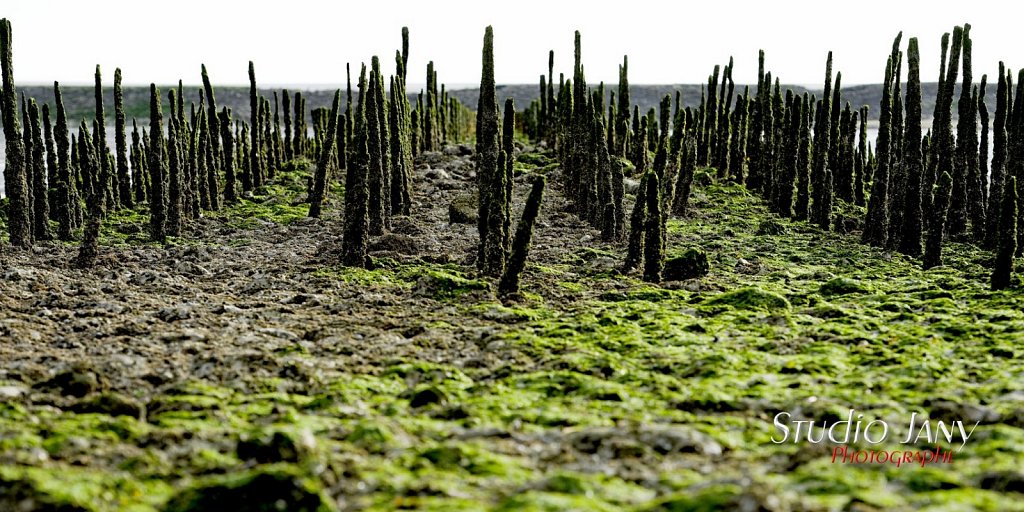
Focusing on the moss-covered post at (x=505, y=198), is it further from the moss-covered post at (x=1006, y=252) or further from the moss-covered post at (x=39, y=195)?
the moss-covered post at (x=39, y=195)

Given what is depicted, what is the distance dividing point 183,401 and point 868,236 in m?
16.3

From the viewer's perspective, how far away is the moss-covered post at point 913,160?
1720cm

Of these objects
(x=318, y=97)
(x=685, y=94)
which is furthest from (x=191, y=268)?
(x=318, y=97)

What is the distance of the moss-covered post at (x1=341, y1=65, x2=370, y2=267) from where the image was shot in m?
15.4

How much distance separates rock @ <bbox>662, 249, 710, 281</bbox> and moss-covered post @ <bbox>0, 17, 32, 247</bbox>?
12467mm

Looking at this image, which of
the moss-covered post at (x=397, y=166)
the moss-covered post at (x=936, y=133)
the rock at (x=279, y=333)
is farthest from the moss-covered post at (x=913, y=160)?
the rock at (x=279, y=333)

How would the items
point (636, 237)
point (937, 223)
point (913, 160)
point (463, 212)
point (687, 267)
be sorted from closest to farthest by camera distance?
point (687, 267), point (636, 237), point (937, 223), point (913, 160), point (463, 212)

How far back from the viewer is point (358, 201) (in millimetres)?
15406

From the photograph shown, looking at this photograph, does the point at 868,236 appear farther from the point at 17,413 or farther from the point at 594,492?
the point at 17,413

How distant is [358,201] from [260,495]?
1006 cm

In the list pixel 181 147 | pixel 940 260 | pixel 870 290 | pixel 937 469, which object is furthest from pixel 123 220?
pixel 937 469

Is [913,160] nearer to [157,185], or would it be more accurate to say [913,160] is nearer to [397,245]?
[397,245]

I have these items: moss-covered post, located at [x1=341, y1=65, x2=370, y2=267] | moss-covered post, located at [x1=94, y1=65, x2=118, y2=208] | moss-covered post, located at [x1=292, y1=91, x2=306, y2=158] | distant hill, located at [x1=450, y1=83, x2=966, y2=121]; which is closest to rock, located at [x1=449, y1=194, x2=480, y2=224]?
moss-covered post, located at [x1=341, y1=65, x2=370, y2=267]

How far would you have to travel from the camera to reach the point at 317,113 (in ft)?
114
